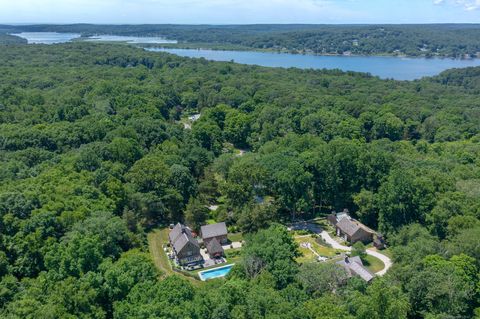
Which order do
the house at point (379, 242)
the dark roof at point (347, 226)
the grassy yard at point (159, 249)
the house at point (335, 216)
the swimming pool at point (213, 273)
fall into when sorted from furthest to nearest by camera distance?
the house at point (335, 216) < the dark roof at point (347, 226) < the house at point (379, 242) < the grassy yard at point (159, 249) < the swimming pool at point (213, 273)

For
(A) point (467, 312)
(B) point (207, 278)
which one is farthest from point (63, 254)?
(A) point (467, 312)

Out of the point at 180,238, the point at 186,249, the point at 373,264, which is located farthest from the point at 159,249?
the point at 373,264

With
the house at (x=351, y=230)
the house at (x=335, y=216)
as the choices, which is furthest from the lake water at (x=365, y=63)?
the house at (x=351, y=230)

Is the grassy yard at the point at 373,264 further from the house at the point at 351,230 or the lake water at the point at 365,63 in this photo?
the lake water at the point at 365,63

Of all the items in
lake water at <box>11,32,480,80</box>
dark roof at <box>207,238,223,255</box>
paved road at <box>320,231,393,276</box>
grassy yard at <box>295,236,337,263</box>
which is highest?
lake water at <box>11,32,480,80</box>

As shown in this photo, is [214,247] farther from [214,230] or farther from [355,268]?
[355,268]

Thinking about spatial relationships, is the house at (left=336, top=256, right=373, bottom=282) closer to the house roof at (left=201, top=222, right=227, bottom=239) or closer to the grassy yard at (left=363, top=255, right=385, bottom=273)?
the grassy yard at (left=363, top=255, right=385, bottom=273)

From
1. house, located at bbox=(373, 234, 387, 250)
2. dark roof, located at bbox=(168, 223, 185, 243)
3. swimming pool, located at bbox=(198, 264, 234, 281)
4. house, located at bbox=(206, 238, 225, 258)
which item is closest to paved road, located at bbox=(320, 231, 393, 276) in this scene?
house, located at bbox=(373, 234, 387, 250)
